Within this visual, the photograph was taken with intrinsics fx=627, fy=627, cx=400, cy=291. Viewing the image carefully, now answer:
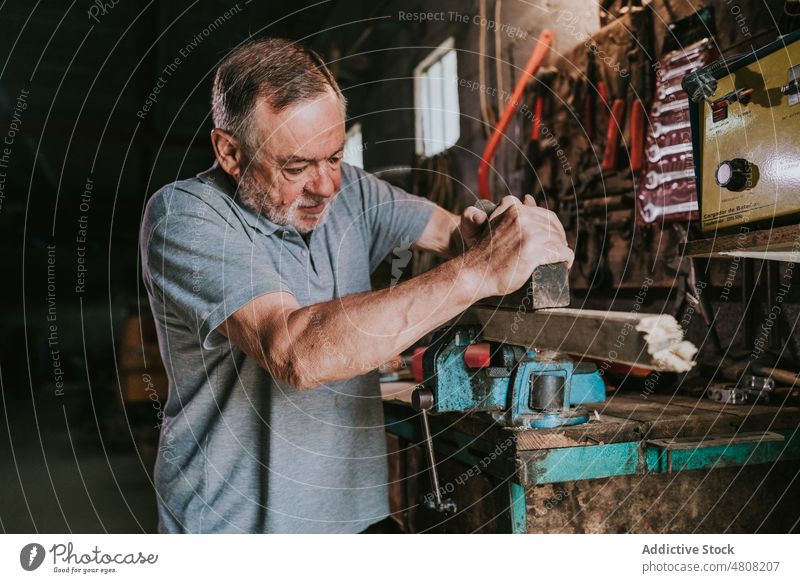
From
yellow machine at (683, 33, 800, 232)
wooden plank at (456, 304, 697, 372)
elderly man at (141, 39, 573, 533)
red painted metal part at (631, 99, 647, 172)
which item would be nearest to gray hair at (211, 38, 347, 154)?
elderly man at (141, 39, 573, 533)

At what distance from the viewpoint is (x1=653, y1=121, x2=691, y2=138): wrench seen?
4.81 ft

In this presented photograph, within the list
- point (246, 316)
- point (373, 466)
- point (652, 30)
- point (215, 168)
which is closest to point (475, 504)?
point (373, 466)

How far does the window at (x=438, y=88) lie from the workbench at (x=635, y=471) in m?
0.99

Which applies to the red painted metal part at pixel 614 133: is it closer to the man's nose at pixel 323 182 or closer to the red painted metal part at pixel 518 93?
the red painted metal part at pixel 518 93

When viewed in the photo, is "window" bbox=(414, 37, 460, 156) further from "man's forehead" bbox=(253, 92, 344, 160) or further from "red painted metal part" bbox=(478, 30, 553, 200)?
"man's forehead" bbox=(253, 92, 344, 160)

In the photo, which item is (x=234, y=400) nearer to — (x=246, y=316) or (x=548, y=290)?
(x=246, y=316)

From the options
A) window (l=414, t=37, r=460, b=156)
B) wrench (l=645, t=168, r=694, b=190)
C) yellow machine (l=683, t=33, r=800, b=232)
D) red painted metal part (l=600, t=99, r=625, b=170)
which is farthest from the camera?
window (l=414, t=37, r=460, b=156)

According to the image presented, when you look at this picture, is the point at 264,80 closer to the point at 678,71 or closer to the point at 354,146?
the point at 354,146

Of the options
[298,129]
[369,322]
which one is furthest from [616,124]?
[369,322]

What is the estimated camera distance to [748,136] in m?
0.93

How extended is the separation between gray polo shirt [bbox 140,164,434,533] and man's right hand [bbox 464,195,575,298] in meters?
0.32

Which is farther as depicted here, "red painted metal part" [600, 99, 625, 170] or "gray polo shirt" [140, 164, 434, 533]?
"red painted metal part" [600, 99, 625, 170]

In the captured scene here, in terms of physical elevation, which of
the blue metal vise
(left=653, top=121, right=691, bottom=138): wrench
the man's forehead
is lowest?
the blue metal vise

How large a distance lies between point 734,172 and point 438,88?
1.01 meters
